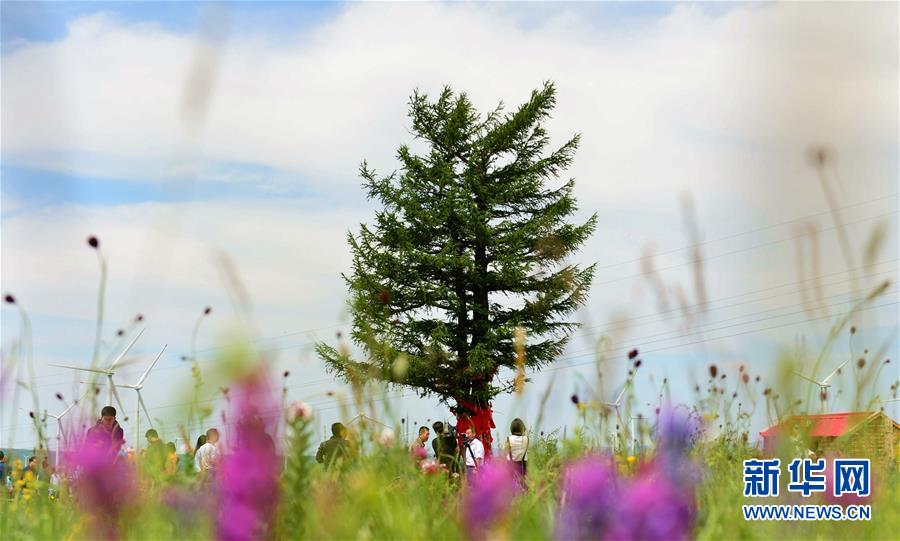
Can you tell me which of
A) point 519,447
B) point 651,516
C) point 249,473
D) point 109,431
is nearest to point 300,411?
point 249,473

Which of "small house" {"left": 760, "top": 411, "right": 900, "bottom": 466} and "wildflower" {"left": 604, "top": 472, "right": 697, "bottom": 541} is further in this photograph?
Result: "small house" {"left": 760, "top": 411, "right": 900, "bottom": 466}

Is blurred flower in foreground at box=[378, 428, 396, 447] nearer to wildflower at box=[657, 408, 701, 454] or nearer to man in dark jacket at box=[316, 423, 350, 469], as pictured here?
man in dark jacket at box=[316, 423, 350, 469]

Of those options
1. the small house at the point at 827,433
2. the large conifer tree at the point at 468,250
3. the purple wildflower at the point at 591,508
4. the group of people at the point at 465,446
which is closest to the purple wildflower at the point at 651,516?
the purple wildflower at the point at 591,508

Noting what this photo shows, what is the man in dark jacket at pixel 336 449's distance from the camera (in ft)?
11.8

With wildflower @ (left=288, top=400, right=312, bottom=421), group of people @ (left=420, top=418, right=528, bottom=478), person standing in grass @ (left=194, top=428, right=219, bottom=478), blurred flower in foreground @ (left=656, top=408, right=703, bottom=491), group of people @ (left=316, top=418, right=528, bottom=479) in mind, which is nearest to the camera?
wildflower @ (left=288, top=400, right=312, bottom=421)

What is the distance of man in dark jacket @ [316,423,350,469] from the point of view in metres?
3.59

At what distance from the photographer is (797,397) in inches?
138

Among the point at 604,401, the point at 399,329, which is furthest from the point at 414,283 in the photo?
the point at 604,401

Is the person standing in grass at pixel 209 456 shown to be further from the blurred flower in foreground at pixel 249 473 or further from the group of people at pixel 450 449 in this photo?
the blurred flower in foreground at pixel 249 473

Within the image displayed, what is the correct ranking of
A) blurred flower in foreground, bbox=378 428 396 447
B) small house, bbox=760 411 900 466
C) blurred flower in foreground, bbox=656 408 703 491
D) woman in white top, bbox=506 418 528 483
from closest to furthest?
blurred flower in foreground, bbox=656 408 703 491 → blurred flower in foreground, bbox=378 428 396 447 → small house, bbox=760 411 900 466 → woman in white top, bbox=506 418 528 483

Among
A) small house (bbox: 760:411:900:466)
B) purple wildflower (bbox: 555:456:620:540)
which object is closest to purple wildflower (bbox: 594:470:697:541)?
purple wildflower (bbox: 555:456:620:540)

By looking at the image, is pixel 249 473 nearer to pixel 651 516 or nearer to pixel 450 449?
pixel 651 516

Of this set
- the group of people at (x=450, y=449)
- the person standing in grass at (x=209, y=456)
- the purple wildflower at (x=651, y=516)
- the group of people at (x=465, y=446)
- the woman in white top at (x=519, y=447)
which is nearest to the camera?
the purple wildflower at (x=651, y=516)

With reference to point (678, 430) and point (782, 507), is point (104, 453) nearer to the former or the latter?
point (678, 430)
